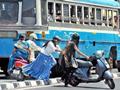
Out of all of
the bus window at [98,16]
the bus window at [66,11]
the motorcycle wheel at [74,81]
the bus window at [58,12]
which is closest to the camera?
the motorcycle wheel at [74,81]

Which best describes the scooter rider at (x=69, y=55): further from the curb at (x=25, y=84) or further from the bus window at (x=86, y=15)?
the bus window at (x=86, y=15)

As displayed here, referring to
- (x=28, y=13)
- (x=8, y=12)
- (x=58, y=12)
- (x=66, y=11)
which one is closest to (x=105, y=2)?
(x=66, y=11)

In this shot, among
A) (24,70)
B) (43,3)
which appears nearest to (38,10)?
(43,3)

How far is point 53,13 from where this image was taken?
66.9 ft

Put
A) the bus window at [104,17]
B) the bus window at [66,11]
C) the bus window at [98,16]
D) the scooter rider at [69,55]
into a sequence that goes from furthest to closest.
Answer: the bus window at [104,17], the bus window at [98,16], the bus window at [66,11], the scooter rider at [69,55]

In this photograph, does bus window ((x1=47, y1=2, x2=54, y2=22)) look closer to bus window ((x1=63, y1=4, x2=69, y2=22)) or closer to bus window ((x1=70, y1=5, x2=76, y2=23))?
bus window ((x1=63, y1=4, x2=69, y2=22))

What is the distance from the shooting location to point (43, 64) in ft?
55.4

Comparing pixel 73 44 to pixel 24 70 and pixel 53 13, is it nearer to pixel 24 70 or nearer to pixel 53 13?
pixel 24 70

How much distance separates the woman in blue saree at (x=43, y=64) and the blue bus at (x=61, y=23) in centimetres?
255

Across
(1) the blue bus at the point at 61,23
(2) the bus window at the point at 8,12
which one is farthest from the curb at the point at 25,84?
(2) the bus window at the point at 8,12

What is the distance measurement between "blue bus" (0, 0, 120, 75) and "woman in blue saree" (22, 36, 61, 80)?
2553 mm

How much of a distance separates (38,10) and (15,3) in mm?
912

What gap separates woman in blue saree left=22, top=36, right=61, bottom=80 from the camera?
54.7ft

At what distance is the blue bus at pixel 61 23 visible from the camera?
1958cm
